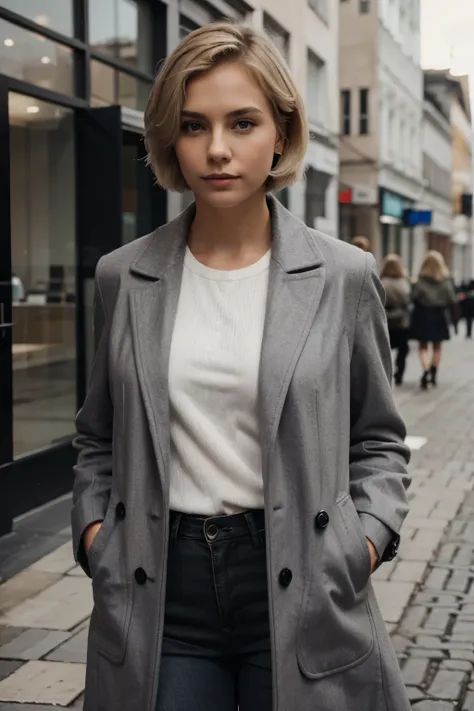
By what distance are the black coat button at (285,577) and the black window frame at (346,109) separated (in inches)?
1117

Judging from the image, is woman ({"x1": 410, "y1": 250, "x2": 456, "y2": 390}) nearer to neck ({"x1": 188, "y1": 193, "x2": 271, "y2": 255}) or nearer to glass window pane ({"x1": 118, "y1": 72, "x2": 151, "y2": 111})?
glass window pane ({"x1": 118, "y1": 72, "x2": 151, "y2": 111})

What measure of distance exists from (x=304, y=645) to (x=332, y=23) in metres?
20.3

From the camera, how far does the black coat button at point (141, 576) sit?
6.47ft

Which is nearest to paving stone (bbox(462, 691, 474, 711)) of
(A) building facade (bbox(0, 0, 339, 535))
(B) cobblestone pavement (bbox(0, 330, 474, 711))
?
(B) cobblestone pavement (bbox(0, 330, 474, 711))

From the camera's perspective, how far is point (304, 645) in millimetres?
1954

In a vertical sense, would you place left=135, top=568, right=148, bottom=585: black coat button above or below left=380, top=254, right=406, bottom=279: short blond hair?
below

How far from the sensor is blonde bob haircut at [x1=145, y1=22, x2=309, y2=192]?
6.48ft

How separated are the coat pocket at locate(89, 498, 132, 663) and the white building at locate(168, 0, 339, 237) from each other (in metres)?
13.5

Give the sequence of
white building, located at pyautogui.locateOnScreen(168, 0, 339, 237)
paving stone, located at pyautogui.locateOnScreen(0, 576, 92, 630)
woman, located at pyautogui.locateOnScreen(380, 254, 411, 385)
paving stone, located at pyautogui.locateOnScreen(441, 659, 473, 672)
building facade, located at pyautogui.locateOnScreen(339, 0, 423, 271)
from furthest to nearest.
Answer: building facade, located at pyautogui.locateOnScreen(339, 0, 423, 271)
white building, located at pyautogui.locateOnScreen(168, 0, 339, 237)
woman, located at pyautogui.locateOnScreen(380, 254, 411, 385)
paving stone, located at pyautogui.locateOnScreen(0, 576, 92, 630)
paving stone, located at pyautogui.locateOnScreen(441, 659, 473, 672)

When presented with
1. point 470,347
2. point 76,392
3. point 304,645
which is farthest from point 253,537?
point 470,347

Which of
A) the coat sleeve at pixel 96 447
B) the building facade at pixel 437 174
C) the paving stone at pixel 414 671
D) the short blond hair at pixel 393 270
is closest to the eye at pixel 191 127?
the coat sleeve at pixel 96 447

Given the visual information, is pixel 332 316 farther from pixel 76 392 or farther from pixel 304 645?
pixel 76 392

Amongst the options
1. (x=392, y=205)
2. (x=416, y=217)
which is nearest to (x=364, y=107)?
(x=392, y=205)

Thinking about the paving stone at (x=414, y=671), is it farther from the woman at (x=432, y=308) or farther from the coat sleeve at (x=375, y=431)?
the woman at (x=432, y=308)
